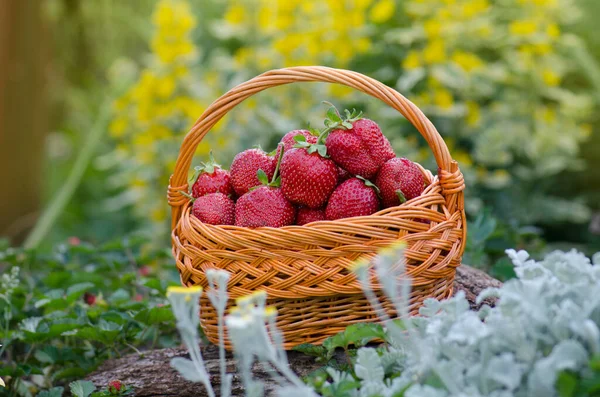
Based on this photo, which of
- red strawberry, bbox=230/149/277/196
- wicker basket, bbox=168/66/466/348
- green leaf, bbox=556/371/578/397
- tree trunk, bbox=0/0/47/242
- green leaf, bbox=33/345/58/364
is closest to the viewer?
green leaf, bbox=556/371/578/397

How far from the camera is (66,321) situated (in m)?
1.57

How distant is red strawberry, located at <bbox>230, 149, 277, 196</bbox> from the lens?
4.75 feet

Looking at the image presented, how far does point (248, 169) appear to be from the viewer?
1.45m

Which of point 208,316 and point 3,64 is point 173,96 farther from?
point 208,316

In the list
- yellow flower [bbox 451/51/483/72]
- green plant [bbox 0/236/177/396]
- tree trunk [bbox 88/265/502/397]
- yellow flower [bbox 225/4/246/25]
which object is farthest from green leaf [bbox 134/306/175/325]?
yellow flower [bbox 225/4/246/25]

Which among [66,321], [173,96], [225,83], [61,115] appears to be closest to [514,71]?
[225,83]

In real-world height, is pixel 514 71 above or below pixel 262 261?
above

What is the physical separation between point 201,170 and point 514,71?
2317mm

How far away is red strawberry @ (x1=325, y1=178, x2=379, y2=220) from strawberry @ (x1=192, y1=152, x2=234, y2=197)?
0.91ft

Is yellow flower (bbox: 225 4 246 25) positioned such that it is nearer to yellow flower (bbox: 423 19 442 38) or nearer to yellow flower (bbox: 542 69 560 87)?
yellow flower (bbox: 423 19 442 38)

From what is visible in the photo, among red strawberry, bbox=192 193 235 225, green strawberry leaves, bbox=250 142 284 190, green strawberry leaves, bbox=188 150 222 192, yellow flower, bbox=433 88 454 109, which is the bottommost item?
red strawberry, bbox=192 193 235 225

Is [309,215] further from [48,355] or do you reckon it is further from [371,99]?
[371,99]

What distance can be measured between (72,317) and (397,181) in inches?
36.2

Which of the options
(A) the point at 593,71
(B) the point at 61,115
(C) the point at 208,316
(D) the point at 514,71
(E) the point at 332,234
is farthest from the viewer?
(B) the point at 61,115
